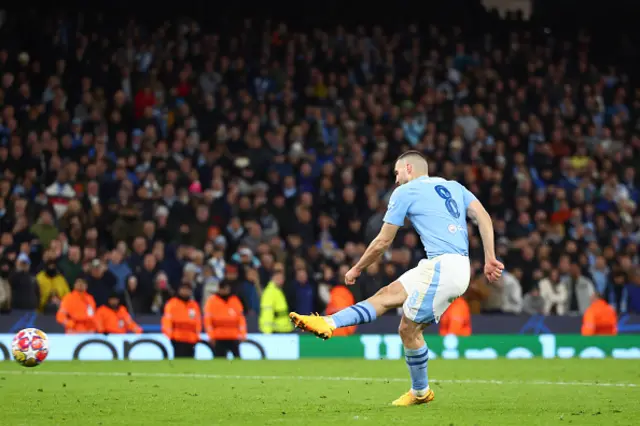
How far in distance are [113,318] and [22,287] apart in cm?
158

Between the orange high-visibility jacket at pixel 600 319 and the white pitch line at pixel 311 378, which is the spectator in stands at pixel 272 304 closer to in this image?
the white pitch line at pixel 311 378

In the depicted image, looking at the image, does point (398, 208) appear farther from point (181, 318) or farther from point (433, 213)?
point (181, 318)

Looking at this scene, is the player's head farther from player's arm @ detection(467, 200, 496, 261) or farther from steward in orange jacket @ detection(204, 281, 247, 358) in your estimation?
steward in orange jacket @ detection(204, 281, 247, 358)

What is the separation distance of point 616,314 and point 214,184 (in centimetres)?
809

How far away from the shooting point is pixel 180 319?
19.1 meters

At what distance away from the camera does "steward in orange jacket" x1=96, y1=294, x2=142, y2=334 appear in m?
19.1

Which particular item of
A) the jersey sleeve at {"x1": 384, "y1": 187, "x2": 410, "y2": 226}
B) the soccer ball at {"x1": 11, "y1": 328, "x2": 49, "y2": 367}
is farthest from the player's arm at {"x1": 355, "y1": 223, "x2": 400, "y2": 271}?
the soccer ball at {"x1": 11, "y1": 328, "x2": 49, "y2": 367}

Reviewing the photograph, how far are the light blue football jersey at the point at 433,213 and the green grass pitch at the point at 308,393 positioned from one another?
1.37 meters

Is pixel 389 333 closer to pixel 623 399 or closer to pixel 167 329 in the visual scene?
pixel 167 329

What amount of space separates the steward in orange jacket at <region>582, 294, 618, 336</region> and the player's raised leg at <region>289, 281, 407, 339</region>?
12540 millimetres

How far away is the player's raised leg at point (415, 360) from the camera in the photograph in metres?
9.52

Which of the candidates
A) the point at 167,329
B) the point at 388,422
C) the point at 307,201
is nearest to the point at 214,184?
the point at 307,201

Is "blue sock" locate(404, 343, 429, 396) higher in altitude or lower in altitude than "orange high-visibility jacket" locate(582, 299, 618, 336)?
higher

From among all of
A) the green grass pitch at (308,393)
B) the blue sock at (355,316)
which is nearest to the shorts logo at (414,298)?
the blue sock at (355,316)
